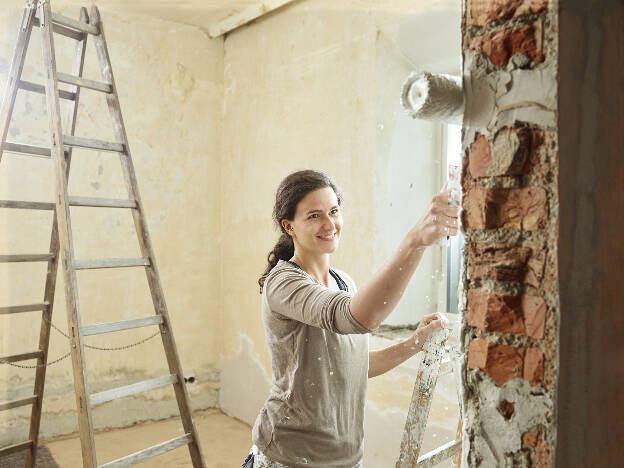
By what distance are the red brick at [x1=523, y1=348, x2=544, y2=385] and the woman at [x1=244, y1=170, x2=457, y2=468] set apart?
40cm

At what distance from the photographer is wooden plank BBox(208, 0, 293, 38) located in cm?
340

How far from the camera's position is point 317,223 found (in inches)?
61.1

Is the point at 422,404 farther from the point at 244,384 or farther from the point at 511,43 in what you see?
the point at 244,384

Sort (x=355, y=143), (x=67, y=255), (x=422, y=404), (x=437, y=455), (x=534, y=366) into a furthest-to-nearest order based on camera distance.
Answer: (x=355, y=143), (x=67, y=255), (x=437, y=455), (x=422, y=404), (x=534, y=366)

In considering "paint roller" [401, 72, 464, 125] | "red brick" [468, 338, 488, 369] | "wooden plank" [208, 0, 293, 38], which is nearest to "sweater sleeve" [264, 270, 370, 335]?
"red brick" [468, 338, 488, 369]

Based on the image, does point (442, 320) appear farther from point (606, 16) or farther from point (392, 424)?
point (392, 424)

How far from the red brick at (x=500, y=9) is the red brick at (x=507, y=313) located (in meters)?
0.48

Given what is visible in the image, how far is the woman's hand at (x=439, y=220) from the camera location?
3.22ft

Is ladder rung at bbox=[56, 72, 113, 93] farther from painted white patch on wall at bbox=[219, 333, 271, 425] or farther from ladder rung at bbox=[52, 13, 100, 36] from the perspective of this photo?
painted white patch on wall at bbox=[219, 333, 271, 425]

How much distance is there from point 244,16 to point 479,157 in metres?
3.16

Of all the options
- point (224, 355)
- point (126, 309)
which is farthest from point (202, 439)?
point (126, 309)

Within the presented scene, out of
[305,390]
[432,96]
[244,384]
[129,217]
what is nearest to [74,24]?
[129,217]

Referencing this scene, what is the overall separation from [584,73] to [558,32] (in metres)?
→ 0.09

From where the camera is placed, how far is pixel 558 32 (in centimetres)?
83
